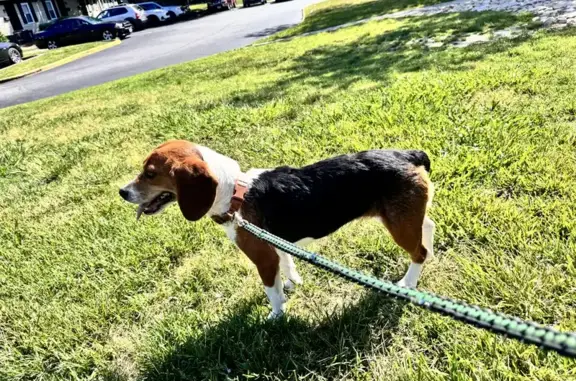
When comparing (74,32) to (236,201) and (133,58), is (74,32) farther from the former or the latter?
(236,201)

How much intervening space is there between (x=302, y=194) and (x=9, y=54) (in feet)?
80.6

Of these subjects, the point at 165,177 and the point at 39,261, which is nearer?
the point at 165,177

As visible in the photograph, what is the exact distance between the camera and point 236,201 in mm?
2465

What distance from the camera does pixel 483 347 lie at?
7.37 ft

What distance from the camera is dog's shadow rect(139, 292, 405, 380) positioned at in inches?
94.8

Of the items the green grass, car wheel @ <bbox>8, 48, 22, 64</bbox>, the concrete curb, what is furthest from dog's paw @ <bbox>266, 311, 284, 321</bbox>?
car wheel @ <bbox>8, 48, 22, 64</bbox>

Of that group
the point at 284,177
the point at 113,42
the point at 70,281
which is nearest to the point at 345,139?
the point at 284,177

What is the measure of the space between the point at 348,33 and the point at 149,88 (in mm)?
6535

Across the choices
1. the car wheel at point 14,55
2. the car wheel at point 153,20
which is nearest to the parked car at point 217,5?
the car wheel at point 153,20

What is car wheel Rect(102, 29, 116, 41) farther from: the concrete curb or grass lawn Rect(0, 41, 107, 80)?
grass lawn Rect(0, 41, 107, 80)

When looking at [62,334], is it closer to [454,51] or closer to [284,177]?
[284,177]

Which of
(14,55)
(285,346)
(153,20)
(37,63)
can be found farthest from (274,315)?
(153,20)

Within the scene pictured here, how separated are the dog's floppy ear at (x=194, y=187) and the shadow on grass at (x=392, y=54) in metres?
5.02

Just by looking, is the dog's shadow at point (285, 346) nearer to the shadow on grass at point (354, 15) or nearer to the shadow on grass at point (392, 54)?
the shadow on grass at point (392, 54)
